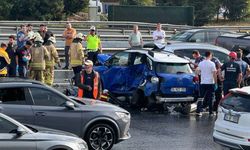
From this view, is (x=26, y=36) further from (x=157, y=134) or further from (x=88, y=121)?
(x=88, y=121)

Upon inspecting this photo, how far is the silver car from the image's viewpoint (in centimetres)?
998

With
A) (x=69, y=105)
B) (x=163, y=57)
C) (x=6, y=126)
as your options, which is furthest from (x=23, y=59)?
(x=6, y=126)

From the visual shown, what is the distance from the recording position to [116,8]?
51.4 metres

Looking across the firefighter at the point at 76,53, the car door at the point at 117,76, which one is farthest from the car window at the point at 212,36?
the car door at the point at 117,76

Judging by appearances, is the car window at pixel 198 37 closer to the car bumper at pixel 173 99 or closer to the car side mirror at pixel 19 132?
the car bumper at pixel 173 99

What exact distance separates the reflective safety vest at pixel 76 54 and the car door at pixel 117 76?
5.07 ft

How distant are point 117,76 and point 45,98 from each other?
711cm

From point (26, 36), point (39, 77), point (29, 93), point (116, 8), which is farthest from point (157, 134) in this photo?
point (116, 8)

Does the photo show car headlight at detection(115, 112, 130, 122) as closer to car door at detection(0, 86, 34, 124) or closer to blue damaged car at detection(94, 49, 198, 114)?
car door at detection(0, 86, 34, 124)

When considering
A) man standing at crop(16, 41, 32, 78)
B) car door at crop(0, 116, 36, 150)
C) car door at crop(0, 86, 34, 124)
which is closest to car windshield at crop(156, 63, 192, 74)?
man standing at crop(16, 41, 32, 78)

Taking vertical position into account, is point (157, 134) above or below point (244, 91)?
below

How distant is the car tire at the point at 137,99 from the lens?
1933cm

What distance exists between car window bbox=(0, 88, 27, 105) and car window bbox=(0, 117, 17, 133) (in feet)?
8.36

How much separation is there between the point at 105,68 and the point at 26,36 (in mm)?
4474
